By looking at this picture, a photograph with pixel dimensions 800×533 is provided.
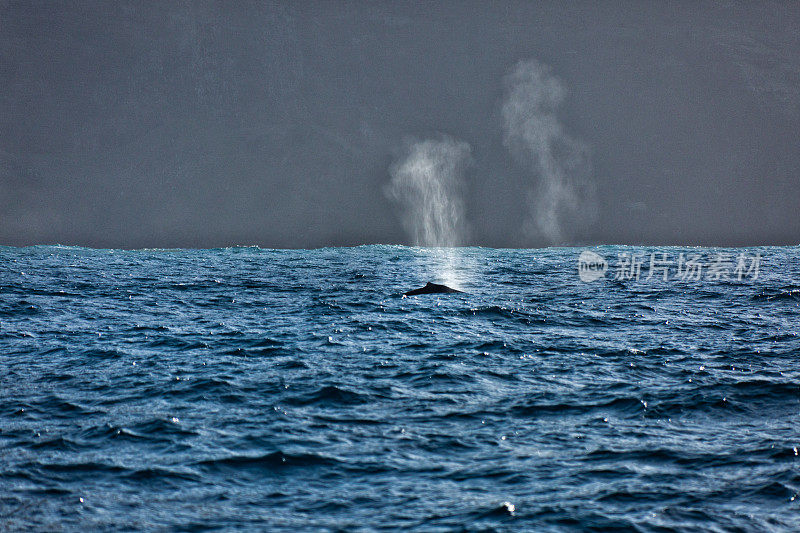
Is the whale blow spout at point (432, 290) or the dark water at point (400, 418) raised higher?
the whale blow spout at point (432, 290)

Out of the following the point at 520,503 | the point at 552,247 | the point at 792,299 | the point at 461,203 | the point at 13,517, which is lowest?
the point at 13,517

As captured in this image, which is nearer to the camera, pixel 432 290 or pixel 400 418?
pixel 400 418

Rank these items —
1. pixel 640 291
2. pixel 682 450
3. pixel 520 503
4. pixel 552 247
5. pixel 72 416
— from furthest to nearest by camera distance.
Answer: pixel 552 247
pixel 640 291
pixel 72 416
pixel 682 450
pixel 520 503

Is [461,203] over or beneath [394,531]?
over

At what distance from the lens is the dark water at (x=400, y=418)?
430 inches

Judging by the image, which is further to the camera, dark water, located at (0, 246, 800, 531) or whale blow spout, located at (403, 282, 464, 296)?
whale blow spout, located at (403, 282, 464, 296)

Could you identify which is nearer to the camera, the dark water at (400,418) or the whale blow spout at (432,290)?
the dark water at (400,418)

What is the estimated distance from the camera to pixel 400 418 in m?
15.2

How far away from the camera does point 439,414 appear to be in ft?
50.7

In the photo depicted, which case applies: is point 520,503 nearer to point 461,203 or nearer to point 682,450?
point 682,450

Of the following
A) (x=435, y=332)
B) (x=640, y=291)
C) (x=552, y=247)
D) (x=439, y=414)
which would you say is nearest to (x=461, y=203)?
(x=552, y=247)

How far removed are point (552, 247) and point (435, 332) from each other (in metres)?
75.9

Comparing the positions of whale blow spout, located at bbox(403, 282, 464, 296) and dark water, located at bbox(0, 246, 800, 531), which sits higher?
whale blow spout, located at bbox(403, 282, 464, 296)

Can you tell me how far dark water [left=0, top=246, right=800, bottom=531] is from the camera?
10.9 meters
